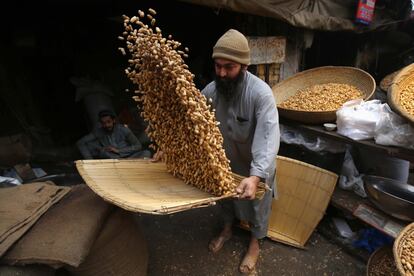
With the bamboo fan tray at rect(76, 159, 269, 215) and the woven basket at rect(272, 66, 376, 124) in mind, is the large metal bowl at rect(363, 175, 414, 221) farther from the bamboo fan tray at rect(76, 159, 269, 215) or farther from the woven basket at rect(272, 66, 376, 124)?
the bamboo fan tray at rect(76, 159, 269, 215)

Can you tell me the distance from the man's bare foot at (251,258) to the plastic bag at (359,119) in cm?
138

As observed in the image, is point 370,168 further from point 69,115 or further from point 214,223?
point 69,115

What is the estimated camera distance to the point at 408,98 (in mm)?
2443

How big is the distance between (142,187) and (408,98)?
2257 mm

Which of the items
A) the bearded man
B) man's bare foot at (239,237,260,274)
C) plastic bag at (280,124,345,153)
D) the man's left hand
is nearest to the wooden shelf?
plastic bag at (280,124,345,153)

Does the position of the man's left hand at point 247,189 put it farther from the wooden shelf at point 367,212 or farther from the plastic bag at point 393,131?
the wooden shelf at point 367,212

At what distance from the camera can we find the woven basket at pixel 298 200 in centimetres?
298

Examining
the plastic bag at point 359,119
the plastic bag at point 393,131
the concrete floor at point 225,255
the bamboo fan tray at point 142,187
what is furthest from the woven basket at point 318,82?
the bamboo fan tray at point 142,187

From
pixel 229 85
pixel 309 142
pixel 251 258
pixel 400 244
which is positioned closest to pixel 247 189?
pixel 229 85

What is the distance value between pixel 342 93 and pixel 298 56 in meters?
1.58

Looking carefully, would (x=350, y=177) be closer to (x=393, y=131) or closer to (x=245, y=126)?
(x=393, y=131)

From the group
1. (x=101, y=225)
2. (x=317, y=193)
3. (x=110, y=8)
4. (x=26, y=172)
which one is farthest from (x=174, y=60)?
(x=110, y=8)

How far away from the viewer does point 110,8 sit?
5613 millimetres

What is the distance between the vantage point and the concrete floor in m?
2.75
